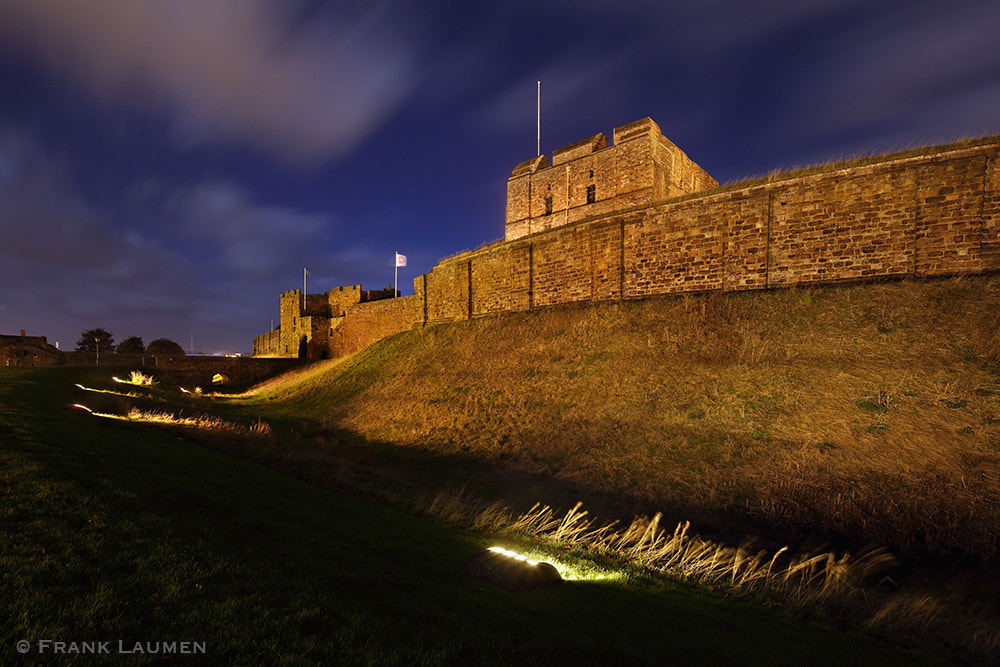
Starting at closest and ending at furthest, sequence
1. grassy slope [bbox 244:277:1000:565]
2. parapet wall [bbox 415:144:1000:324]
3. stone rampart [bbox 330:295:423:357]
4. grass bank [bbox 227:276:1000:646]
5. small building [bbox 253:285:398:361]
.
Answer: grass bank [bbox 227:276:1000:646] < grassy slope [bbox 244:277:1000:565] < parapet wall [bbox 415:144:1000:324] < stone rampart [bbox 330:295:423:357] < small building [bbox 253:285:398:361]

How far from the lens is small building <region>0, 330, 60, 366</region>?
28484 mm

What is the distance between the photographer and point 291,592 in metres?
4.19

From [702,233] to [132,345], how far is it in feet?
224

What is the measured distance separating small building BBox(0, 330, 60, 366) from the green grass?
30.7 m

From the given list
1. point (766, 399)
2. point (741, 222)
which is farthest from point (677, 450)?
point (741, 222)

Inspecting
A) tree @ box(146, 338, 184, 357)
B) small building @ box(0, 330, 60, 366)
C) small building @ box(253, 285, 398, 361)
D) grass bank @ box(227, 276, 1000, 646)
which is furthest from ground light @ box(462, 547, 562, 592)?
tree @ box(146, 338, 184, 357)

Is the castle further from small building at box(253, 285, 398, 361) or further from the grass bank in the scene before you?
small building at box(253, 285, 398, 361)

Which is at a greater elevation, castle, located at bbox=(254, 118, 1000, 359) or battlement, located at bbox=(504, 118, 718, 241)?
battlement, located at bbox=(504, 118, 718, 241)

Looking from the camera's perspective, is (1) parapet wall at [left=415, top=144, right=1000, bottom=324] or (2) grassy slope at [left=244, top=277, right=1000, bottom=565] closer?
(2) grassy slope at [left=244, top=277, right=1000, bottom=565]

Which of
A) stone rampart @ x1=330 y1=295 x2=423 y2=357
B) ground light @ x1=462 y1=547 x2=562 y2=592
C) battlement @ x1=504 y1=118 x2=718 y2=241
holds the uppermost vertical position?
battlement @ x1=504 y1=118 x2=718 y2=241

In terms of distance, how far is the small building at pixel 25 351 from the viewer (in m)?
28.5

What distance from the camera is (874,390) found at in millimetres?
11852

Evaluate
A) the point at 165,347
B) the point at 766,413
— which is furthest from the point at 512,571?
the point at 165,347

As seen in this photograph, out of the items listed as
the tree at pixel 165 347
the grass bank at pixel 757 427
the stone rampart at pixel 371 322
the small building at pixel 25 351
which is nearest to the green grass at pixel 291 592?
the grass bank at pixel 757 427
